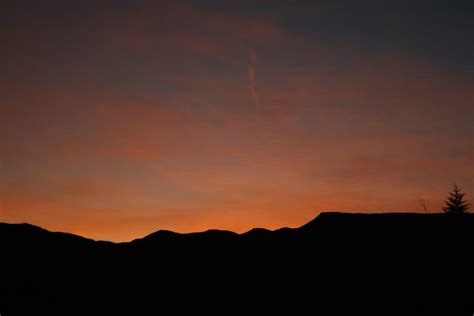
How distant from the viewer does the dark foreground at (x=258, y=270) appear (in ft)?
47.4

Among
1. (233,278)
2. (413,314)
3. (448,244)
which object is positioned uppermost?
(448,244)

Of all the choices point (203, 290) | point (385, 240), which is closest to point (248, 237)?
point (203, 290)

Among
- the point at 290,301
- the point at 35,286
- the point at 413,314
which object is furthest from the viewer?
the point at 35,286

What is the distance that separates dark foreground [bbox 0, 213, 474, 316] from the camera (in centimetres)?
1445

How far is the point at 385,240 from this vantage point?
16.9 metres

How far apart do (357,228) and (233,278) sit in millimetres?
5421

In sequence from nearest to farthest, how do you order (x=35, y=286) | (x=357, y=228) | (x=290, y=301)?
1. (x=290, y=301)
2. (x=35, y=286)
3. (x=357, y=228)

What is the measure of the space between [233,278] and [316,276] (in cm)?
306

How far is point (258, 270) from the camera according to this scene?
16.9m

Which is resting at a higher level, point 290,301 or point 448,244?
point 448,244

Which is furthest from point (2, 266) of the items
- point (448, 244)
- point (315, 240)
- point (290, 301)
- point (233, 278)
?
point (448, 244)

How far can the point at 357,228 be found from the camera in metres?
17.9

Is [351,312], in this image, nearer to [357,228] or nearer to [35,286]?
[357,228]

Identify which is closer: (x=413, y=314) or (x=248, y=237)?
(x=413, y=314)
